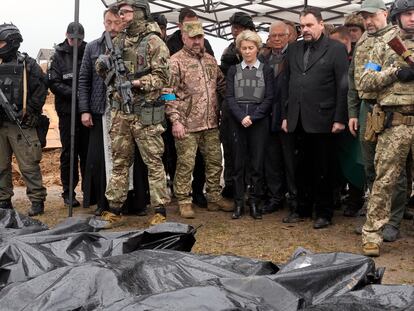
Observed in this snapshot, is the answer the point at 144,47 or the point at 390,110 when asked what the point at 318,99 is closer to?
the point at 390,110

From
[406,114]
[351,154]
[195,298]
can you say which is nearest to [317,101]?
[351,154]

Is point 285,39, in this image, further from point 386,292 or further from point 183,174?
point 386,292

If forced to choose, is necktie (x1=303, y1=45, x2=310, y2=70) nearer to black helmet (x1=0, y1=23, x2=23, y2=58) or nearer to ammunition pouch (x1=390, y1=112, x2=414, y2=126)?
ammunition pouch (x1=390, y1=112, x2=414, y2=126)

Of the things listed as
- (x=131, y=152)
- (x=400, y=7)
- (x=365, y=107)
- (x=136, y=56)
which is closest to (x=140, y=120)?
(x=131, y=152)

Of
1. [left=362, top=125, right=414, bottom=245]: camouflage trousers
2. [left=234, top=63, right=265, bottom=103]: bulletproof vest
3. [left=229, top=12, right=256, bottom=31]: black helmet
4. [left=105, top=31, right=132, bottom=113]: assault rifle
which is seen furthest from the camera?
[left=229, top=12, right=256, bottom=31]: black helmet

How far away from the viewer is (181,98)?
641cm

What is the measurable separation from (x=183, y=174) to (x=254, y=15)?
246 inches

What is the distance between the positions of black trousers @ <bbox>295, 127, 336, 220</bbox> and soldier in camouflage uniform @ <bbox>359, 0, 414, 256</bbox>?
39.6 inches

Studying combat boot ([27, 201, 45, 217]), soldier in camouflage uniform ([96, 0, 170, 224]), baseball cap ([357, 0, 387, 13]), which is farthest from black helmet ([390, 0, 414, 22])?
combat boot ([27, 201, 45, 217])

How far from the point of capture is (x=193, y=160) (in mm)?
6488

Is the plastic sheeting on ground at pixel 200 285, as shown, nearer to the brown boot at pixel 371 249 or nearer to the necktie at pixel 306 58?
the brown boot at pixel 371 249

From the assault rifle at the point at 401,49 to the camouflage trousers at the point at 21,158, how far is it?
382 cm

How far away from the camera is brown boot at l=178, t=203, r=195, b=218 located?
6.52 meters

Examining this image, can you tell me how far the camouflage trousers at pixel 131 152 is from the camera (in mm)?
5863
